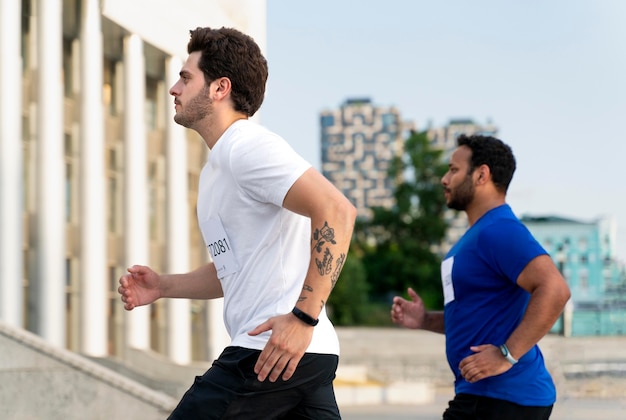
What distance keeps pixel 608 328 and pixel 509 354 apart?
57.9 m

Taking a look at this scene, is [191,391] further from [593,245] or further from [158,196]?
[593,245]

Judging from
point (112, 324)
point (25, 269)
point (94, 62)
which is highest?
point (94, 62)

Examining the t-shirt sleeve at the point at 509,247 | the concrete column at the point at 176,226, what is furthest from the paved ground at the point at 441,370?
the t-shirt sleeve at the point at 509,247

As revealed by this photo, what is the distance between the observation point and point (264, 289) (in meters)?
2.79

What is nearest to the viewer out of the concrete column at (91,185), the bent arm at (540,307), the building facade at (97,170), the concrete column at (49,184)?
the bent arm at (540,307)

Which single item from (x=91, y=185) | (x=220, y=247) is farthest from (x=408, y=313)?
(x=91, y=185)

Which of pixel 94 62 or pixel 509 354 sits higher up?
pixel 94 62

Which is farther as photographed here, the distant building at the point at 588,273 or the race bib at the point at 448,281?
the distant building at the point at 588,273

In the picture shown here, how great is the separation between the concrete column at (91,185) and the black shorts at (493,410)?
18.3 metres

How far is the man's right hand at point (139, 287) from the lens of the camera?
3.34 meters

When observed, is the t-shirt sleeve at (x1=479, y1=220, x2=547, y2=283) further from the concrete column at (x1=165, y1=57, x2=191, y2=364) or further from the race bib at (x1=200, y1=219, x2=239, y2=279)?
the concrete column at (x1=165, y1=57, x2=191, y2=364)

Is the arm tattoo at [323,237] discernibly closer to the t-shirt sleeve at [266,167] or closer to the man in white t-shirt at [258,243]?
the man in white t-shirt at [258,243]

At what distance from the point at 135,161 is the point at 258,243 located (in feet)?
71.8

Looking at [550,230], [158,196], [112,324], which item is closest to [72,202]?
[112,324]
